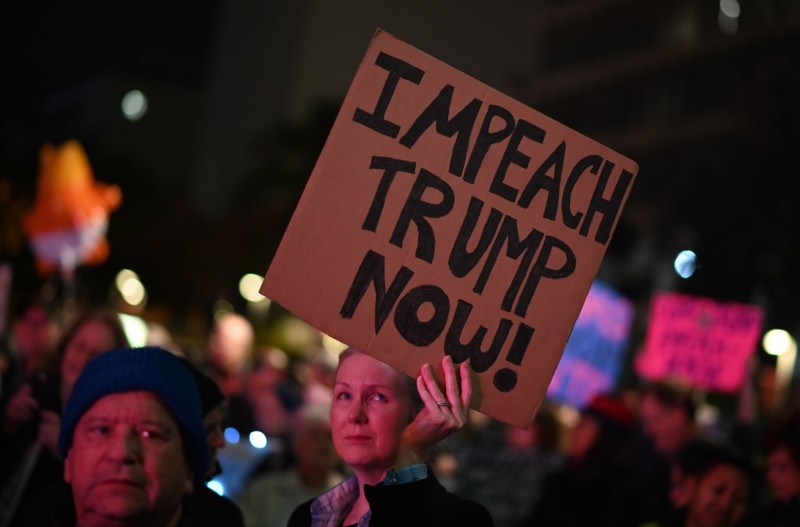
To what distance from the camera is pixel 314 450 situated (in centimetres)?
782

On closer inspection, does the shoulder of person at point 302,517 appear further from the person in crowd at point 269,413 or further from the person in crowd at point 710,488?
the person in crowd at point 269,413

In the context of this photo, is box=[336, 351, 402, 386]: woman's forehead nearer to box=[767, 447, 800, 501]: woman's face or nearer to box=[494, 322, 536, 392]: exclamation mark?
box=[494, 322, 536, 392]: exclamation mark

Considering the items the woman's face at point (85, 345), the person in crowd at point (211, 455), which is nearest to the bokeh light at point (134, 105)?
the woman's face at point (85, 345)

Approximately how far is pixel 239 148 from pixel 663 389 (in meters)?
81.4

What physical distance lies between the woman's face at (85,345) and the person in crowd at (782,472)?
8.68 feet

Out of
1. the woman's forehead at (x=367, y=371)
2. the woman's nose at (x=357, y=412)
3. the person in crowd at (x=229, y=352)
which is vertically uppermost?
the person in crowd at (x=229, y=352)

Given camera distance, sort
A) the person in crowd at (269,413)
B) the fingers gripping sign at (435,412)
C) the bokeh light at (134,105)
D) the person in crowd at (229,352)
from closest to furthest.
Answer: the fingers gripping sign at (435,412) → the person in crowd at (269,413) → the person in crowd at (229,352) → the bokeh light at (134,105)

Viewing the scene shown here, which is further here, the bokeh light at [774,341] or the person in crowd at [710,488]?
the bokeh light at [774,341]

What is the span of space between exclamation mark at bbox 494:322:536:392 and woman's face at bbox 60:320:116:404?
7.06ft

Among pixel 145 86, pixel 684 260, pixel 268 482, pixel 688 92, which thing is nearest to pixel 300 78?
pixel 688 92

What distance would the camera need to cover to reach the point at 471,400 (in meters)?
4.54

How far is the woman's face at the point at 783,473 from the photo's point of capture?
609 centimetres

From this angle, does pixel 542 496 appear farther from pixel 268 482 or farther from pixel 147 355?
pixel 147 355

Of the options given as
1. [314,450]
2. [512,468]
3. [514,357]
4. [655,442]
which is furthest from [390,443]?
[512,468]
